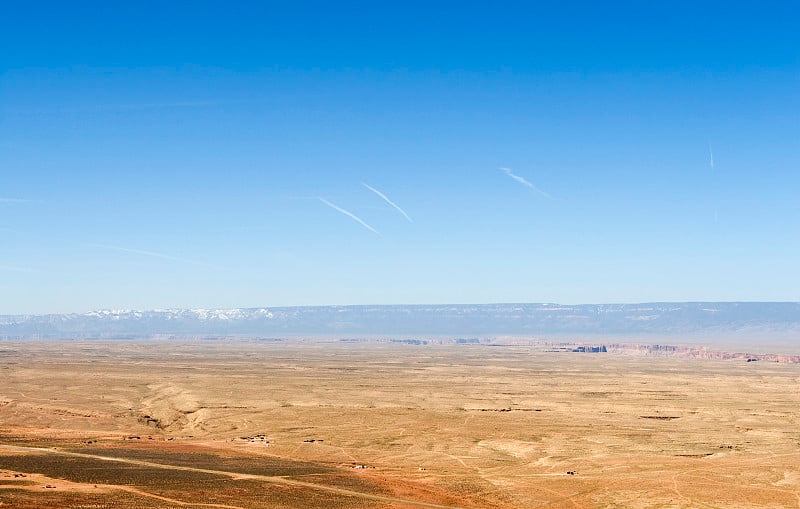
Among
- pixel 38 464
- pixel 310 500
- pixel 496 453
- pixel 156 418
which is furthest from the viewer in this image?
pixel 156 418

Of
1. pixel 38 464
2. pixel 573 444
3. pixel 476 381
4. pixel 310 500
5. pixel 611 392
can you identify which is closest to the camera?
pixel 310 500

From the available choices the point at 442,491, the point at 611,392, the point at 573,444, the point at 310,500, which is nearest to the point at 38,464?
the point at 310,500

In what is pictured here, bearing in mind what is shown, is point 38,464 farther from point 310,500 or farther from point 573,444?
point 573,444

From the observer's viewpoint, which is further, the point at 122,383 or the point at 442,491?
the point at 122,383

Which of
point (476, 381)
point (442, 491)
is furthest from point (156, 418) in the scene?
point (476, 381)

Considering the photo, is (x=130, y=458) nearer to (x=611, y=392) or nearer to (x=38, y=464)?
(x=38, y=464)

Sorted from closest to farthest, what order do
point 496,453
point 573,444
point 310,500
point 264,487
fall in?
point 310,500
point 264,487
point 496,453
point 573,444
